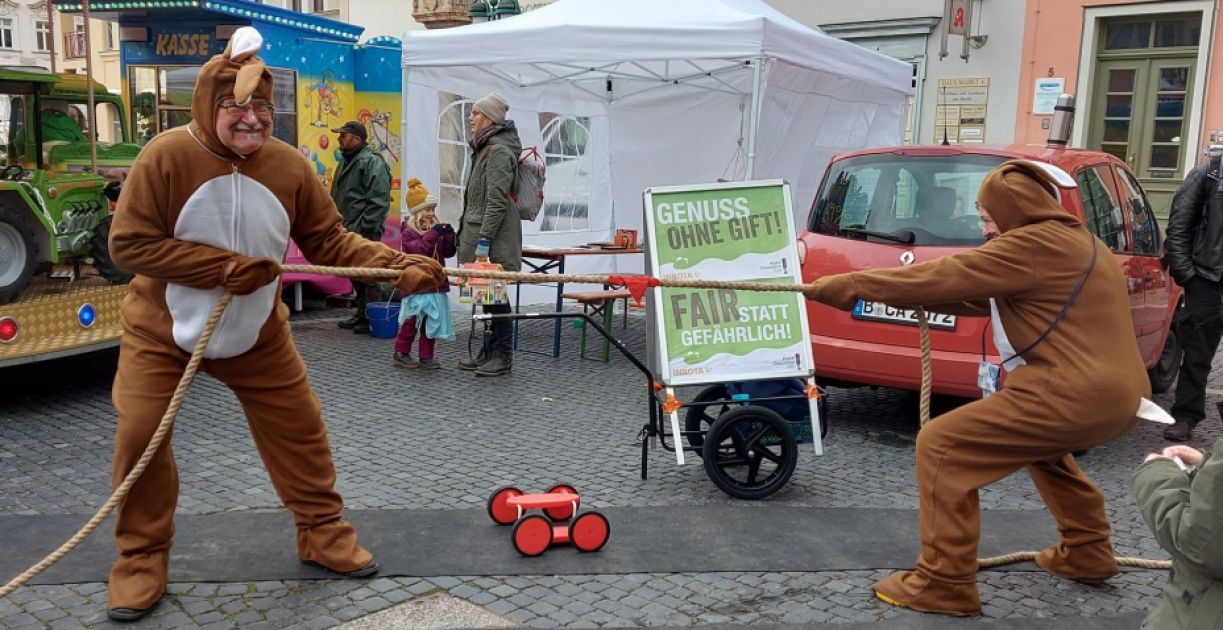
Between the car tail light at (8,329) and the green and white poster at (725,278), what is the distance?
3.79m

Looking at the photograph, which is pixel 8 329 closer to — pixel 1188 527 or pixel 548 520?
pixel 548 520

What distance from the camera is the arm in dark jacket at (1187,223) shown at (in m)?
6.47

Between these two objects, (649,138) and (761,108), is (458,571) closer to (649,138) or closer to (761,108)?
(761,108)

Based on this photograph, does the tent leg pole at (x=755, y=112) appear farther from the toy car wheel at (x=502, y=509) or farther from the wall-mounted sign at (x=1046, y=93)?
the wall-mounted sign at (x=1046, y=93)

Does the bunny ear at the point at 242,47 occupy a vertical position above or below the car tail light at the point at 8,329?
above

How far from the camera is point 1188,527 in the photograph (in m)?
2.41

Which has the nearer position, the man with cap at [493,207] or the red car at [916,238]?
the red car at [916,238]

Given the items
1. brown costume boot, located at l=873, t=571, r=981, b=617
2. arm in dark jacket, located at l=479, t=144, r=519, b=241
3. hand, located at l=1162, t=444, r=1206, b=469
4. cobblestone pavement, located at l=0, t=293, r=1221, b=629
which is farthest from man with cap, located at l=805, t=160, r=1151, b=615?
arm in dark jacket, located at l=479, t=144, r=519, b=241

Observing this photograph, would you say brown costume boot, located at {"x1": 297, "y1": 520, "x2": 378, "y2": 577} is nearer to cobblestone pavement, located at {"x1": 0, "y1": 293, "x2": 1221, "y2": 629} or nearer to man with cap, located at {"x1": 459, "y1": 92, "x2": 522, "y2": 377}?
cobblestone pavement, located at {"x1": 0, "y1": 293, "x2": 1221, "y2": 629}

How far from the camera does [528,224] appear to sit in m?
11.0

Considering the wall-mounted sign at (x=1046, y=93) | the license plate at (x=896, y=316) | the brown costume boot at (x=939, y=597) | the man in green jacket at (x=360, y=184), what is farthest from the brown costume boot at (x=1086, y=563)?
the wall-mounted sign at (x=1046, y=93)

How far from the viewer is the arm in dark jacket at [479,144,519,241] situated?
7711mm

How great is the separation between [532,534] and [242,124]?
1.97 metres

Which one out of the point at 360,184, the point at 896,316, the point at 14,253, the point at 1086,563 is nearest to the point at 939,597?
the point at 1086,563
